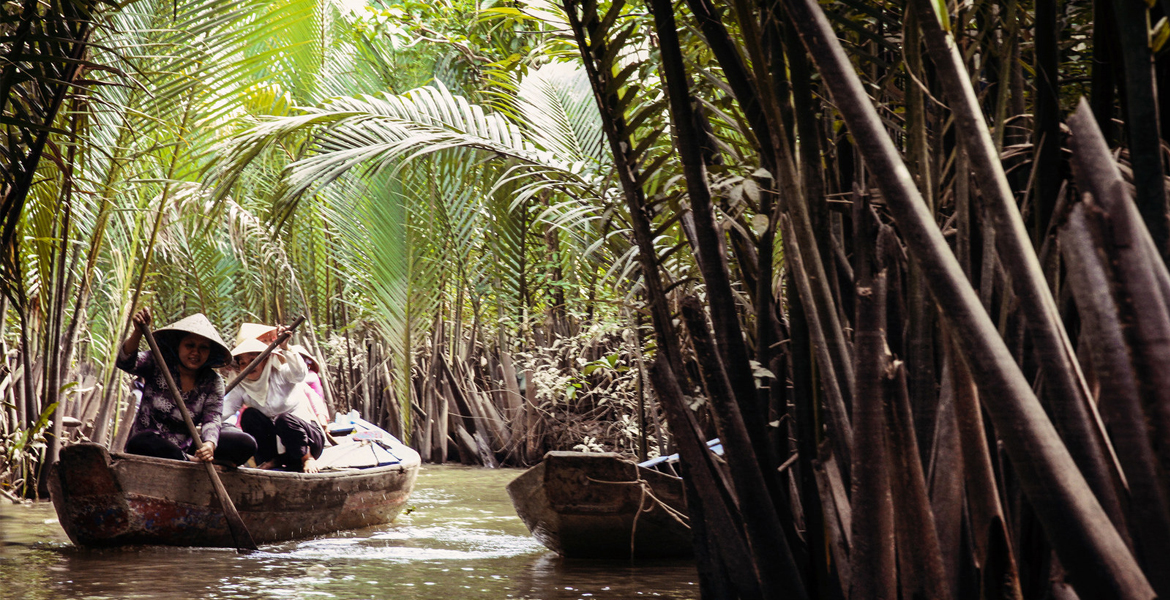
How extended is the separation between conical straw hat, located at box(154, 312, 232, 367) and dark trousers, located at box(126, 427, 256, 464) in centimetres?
44

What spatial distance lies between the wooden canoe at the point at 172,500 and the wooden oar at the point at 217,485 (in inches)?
2.9

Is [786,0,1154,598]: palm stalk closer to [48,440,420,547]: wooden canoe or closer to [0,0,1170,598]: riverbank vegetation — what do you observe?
[0,0,1170,598]: riverbank vegetation

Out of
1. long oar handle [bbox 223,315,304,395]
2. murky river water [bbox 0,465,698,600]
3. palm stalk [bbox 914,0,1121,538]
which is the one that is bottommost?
murky river water [bbox 0,465,698,600]

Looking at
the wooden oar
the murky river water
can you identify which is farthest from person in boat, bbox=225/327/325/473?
the wooden oar

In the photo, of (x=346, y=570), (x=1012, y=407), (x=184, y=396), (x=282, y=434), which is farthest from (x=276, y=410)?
(x=1012, y=407)

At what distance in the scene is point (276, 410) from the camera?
6.91 metres

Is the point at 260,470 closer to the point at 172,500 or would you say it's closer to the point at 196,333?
the point at 172,500

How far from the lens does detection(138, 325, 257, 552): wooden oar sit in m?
5.63

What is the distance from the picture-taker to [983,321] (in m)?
1.21

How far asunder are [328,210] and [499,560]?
5.12m

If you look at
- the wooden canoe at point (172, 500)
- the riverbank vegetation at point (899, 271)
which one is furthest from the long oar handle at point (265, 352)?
the riverbank vegetation at point (899, 271)

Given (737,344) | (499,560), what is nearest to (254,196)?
(499,560)

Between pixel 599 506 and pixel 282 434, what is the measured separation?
2868 mm

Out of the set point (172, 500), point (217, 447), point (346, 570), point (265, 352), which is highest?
point (265, 352)
